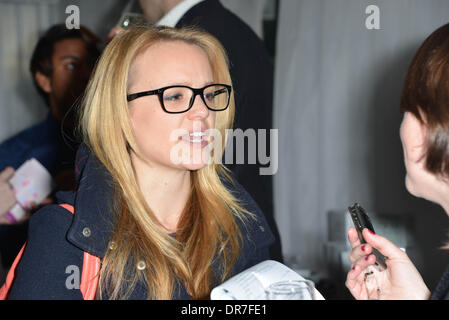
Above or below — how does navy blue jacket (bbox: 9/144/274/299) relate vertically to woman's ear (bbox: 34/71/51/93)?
below

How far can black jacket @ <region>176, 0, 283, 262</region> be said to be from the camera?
5.89ft

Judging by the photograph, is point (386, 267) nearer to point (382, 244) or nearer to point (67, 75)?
point (382, 244)

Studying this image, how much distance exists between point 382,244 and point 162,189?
21.9 inches

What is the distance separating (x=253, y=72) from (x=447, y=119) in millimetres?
915

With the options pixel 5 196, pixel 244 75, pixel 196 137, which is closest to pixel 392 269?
pixel 196 137

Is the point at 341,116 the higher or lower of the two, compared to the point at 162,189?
higher

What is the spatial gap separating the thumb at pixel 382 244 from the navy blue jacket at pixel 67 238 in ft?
1.46

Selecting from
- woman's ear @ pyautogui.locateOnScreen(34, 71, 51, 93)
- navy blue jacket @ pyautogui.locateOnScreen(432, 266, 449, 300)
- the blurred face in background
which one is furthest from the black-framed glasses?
woman's ear @ pyautogui.locateOnScreen(34, 71, 51, 93)

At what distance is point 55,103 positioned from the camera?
2562 millimetres

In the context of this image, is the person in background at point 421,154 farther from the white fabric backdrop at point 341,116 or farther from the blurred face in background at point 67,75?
the blurred face in background at point 67,75

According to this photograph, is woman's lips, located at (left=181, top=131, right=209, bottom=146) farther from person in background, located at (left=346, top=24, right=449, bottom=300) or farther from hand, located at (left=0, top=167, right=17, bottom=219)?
hand, located at (left=0, top=167, right=17, bottom=219)

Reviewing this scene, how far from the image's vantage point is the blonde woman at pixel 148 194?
1.16m

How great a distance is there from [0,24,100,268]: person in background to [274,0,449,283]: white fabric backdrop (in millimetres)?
1207
